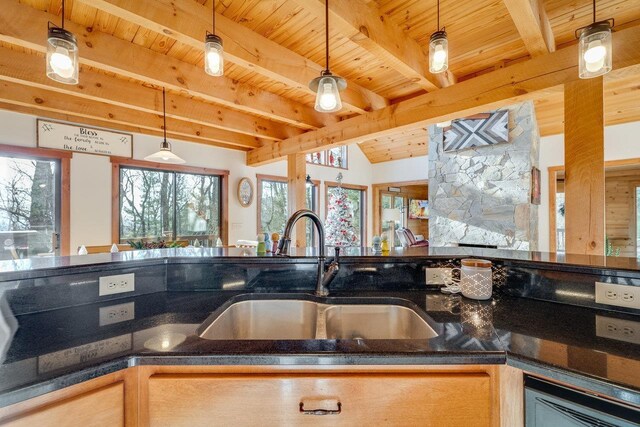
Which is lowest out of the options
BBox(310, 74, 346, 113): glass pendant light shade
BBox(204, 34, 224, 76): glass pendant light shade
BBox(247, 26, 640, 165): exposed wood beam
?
BBox(310, 74, 346, 113): glass pendant light shade

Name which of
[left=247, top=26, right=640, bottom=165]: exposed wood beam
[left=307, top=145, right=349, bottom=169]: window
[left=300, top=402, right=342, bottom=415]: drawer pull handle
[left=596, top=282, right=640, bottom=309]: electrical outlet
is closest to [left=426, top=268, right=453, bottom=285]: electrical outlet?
[left=596, top=282, right=640, bottom=309]: electrical outlet

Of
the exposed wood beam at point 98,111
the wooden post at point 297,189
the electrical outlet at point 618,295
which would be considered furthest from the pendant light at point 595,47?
the exposed wood beam at point 98,111

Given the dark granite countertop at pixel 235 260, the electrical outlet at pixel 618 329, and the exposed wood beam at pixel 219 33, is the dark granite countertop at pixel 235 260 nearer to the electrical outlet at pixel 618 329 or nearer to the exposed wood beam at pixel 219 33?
the electrical outlet at pixel 618 329

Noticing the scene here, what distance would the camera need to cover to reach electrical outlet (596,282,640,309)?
104 centimetres

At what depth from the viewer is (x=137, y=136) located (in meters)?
4.11

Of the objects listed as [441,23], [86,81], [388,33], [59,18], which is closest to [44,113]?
Result: [86,81]

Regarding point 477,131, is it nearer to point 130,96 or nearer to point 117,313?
point 130,96

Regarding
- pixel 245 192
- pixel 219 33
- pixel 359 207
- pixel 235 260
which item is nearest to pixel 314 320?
pixel 235 260

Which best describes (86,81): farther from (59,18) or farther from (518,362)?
(518,362)

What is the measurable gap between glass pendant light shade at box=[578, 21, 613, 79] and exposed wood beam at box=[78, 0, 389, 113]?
1820 millimetres

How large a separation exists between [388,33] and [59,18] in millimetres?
2222

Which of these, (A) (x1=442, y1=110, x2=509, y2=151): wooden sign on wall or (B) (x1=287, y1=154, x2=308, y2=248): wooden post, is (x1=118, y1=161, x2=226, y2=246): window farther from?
(A) (x1=442, y1=110, x2=509, y2=151): wooden sign on wall

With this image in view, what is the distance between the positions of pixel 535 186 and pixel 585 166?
2.95 meters

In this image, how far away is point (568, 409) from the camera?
0.67 metres
